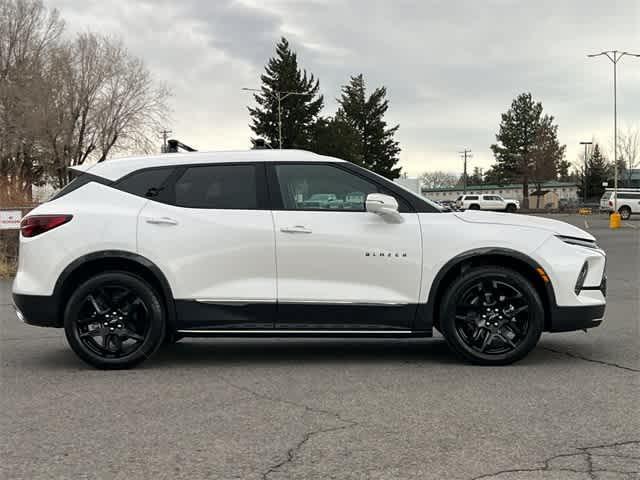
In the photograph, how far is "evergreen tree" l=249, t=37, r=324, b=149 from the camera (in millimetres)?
75125

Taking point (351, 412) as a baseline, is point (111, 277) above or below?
above

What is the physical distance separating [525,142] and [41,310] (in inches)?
3800

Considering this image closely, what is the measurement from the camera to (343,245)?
5727 mm

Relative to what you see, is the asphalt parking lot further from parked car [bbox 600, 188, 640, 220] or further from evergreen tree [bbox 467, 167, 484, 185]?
evergreen tree [bbox 467, 167, 484, 185]

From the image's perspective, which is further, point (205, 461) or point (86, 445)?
point (86, 445)

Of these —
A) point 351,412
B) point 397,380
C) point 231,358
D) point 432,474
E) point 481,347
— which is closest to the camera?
point 432,474

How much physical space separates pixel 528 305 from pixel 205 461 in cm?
307

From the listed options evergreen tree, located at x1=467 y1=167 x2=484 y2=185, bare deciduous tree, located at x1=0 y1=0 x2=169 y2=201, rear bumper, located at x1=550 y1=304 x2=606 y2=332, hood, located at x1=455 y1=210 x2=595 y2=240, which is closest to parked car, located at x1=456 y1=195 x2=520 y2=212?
bare deciduous tree, located at x1=0 y1=0 x2=169 y2=201

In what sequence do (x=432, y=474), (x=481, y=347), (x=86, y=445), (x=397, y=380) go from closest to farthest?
(x=432, y=474), (x=86, y=445), (x=397, y=380), (x=481, y=347)

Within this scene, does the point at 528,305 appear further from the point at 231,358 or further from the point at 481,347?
the point at 231,358

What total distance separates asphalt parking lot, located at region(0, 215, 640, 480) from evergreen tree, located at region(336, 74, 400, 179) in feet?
282

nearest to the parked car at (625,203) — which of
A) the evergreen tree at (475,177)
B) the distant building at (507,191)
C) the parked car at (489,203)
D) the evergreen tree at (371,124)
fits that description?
the parked car at (489,203)

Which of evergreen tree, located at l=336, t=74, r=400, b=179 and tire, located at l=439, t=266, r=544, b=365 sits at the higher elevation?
evergreen tree, located at l=336, t=74, r=400, b=179

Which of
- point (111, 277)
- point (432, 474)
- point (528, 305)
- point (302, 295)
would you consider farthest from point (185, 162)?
point (432, 474)
